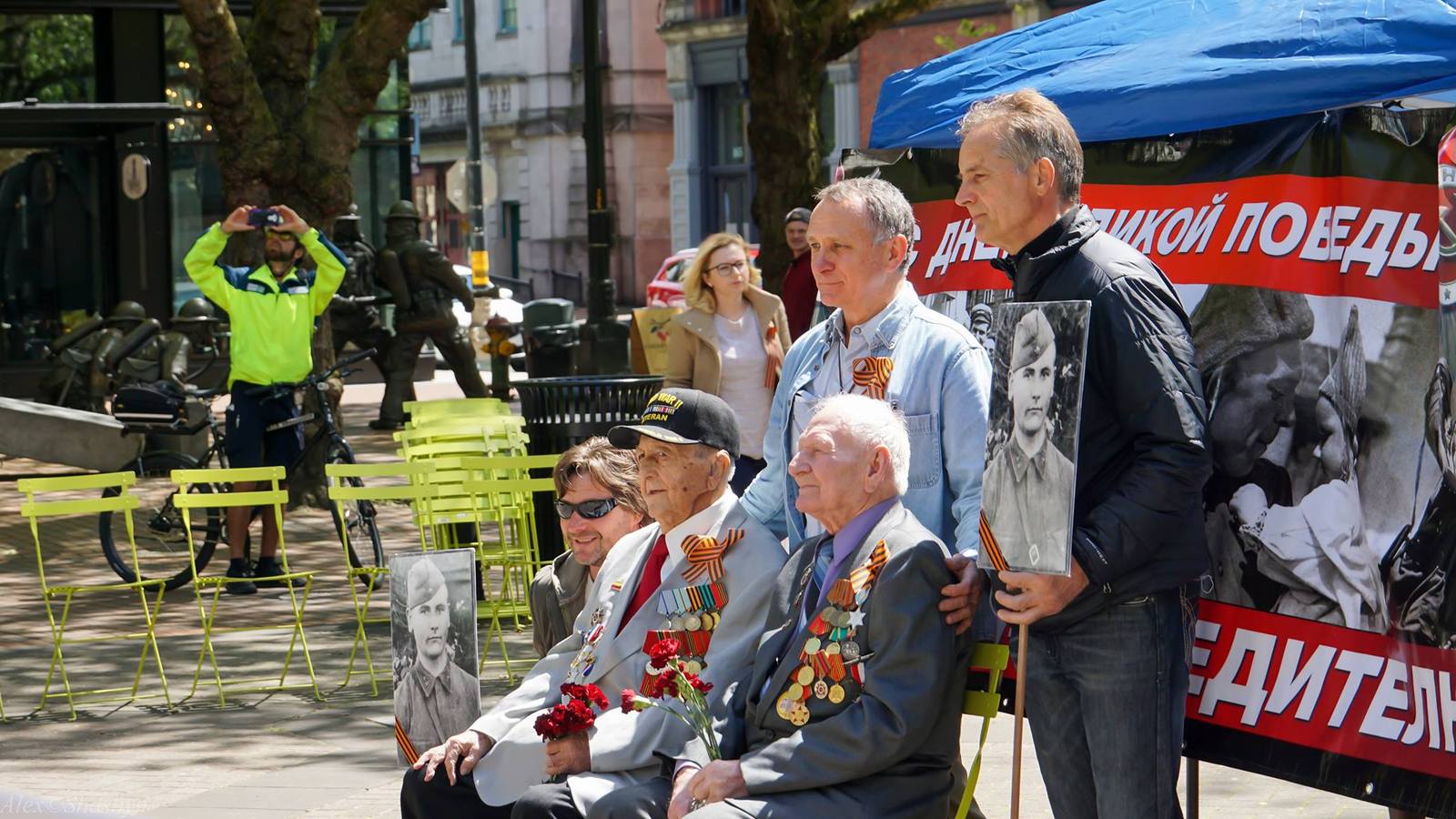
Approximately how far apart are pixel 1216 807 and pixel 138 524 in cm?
844

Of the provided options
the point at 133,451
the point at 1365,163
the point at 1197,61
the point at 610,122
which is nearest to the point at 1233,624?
the point at 1365,163

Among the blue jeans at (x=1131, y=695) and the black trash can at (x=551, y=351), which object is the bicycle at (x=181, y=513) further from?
the blue jeans at (x=1131, y=695)

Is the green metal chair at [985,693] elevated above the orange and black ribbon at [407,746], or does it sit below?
above

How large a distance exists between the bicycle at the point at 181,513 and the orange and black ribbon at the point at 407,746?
5.09 m

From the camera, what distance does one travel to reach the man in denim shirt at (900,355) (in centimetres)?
484

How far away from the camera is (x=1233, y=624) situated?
4.61 m

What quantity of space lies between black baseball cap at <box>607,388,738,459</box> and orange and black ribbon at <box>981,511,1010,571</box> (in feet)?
3.42

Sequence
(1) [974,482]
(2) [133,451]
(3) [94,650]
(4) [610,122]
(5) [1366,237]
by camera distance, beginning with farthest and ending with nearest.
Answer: (4) [610,122] → (2) [133,451] → (3) [94,650] → (1) [974,482] → (5) [1366,237]

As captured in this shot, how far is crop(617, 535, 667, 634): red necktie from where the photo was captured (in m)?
5.11

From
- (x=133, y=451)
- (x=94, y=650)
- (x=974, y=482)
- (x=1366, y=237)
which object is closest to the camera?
(x=1366, y=237)

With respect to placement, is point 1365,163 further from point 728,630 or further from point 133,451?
point 133,451

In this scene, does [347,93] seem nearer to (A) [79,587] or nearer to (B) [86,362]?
(B) [86,362]

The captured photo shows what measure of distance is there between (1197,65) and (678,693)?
200 centimetres

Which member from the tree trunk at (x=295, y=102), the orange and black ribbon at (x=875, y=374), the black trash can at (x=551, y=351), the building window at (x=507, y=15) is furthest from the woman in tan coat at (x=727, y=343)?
the building window at (x=507, y=15)
